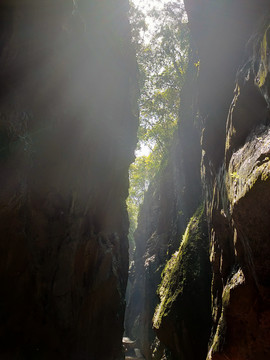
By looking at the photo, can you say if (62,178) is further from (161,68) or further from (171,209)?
(161,68)

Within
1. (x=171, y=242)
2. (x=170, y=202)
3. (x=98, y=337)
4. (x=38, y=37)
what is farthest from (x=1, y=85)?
(x=170, y=202)

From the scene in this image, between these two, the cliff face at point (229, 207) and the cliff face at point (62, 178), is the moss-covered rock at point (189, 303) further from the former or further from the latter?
the cliff face at point (62, 178)

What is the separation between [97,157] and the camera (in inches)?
597

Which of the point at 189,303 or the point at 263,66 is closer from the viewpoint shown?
the point at 263,66

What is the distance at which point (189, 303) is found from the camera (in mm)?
Answer: 10102

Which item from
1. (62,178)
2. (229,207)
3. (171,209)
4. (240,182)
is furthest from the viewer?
(171,209)

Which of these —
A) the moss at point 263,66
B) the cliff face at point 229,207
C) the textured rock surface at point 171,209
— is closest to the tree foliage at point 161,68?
the textured rock surface at point 171,209

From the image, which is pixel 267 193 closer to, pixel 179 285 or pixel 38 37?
pixel 179 285

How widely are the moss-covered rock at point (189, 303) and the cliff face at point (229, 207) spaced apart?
0.11ft

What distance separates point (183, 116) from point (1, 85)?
13059 mm

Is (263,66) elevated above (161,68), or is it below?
below

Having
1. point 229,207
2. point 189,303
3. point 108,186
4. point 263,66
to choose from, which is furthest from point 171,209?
point 263,66

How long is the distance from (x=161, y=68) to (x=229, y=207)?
2041 centimetres

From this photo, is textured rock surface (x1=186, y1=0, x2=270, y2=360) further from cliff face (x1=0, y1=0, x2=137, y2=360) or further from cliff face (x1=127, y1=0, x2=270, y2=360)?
cliff face (x1=0, y1=0, x2=137, y2=360)
